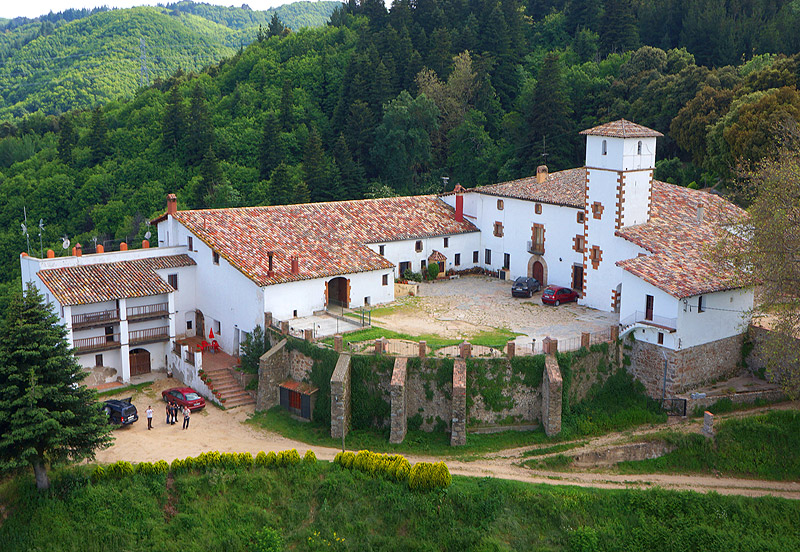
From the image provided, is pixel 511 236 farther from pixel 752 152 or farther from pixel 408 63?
pixel 408 63

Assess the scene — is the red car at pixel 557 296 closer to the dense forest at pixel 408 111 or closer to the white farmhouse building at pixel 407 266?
the white farmhouse building at pixel 407 266

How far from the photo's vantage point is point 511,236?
53188 mm

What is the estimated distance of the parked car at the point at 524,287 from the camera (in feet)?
161

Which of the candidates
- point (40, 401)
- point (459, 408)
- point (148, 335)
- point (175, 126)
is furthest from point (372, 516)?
point (175, 126)

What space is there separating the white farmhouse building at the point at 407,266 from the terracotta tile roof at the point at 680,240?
0.10m

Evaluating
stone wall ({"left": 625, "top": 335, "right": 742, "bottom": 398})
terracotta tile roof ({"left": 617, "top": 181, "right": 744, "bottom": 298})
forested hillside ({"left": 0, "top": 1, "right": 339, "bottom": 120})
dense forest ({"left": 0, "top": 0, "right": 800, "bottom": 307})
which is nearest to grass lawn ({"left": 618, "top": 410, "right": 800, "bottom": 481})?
stone wall ({"left": 625, "top": 335, "right": 742, "bottom": 398})

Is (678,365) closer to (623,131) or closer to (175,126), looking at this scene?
(623,131)

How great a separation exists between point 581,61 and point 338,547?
66.6m

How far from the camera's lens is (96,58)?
134 m

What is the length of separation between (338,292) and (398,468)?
14807 mm

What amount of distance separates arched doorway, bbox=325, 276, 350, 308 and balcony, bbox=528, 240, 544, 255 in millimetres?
12164

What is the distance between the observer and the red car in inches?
1873

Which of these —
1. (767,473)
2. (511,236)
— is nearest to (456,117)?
(511,236)

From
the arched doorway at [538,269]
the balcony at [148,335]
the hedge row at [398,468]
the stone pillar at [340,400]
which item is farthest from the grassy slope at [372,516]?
the arched doorway at [538,269]
